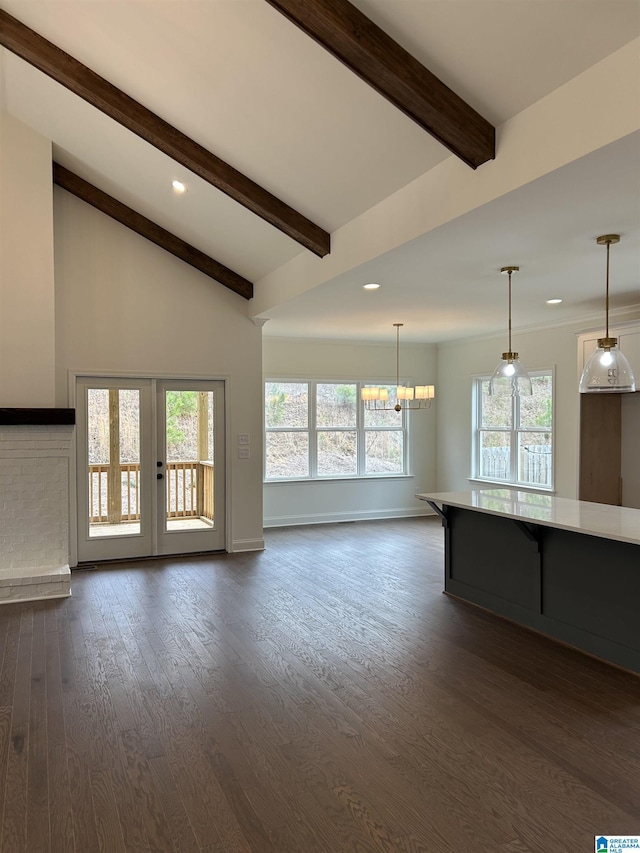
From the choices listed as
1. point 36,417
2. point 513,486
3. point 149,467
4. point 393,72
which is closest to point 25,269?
point 36,417

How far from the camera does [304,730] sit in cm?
294

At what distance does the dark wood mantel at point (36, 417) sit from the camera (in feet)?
17.0

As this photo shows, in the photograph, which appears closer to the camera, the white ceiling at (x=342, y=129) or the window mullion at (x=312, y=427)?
the white ceiling at (x=342, y=129)

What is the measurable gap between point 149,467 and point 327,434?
2.93 meters

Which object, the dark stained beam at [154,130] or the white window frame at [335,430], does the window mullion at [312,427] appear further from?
the dark stained beam at [154,130]

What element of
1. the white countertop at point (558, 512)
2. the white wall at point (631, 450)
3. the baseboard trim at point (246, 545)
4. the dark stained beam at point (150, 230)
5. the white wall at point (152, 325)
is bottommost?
the baseboard trim at point (246, 545)

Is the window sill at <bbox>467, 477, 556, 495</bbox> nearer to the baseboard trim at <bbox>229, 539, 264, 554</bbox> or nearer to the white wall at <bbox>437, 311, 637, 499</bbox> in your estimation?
the white wall at <bbox>437, 311, 637, 499</bbox>

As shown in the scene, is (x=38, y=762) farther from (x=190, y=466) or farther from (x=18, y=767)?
(x=190, y=466)

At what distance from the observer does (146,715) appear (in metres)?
3.08

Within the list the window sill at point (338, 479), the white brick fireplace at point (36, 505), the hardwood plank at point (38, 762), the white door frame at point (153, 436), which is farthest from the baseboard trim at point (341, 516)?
the hardwood plank at point (38, 762)

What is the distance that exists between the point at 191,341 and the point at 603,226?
4295 mm

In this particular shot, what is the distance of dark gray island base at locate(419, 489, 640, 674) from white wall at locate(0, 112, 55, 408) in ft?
11.9

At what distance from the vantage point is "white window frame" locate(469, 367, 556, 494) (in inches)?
279

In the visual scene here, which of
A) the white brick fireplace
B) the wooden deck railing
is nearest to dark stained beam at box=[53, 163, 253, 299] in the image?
the wooden deck railing
